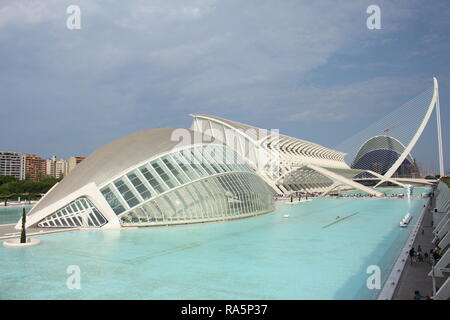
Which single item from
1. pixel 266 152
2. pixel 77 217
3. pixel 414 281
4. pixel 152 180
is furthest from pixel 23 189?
pixel 414 281

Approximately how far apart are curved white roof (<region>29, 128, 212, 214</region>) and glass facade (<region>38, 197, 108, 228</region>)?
0.93 metres

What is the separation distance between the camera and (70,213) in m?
21.8

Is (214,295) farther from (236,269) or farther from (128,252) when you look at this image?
(128,252)

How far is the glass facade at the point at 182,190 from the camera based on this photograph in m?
21.8

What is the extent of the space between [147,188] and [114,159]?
11.8 ft

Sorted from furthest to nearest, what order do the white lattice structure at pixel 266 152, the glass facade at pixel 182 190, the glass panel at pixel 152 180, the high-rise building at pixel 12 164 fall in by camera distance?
the high-rise building at pixel 12 164
the white lattice structure at pixel 266 152
the glass panel at pixel 152 180
the glass facade at pixel 182 190

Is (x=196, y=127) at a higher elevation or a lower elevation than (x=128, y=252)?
higher

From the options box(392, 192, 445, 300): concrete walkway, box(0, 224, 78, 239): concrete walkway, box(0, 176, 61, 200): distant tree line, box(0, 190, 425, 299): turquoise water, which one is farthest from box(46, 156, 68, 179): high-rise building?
box(392, 192, 445, 300): concrete walkway

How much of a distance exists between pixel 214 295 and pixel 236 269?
2.65 m

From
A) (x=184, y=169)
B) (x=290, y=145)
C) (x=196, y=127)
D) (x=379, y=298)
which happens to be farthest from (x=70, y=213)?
(x=290, y=145)

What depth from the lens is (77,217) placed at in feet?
71.4

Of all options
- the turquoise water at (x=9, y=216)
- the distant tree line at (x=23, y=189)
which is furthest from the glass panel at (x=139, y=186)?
the distant tree line at (x=23, y=189)

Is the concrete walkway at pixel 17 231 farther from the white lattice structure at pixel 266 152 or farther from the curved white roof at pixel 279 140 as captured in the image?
the curved white roof at pixel 279 140

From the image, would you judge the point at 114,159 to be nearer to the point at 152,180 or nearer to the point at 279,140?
the point at 152,180
